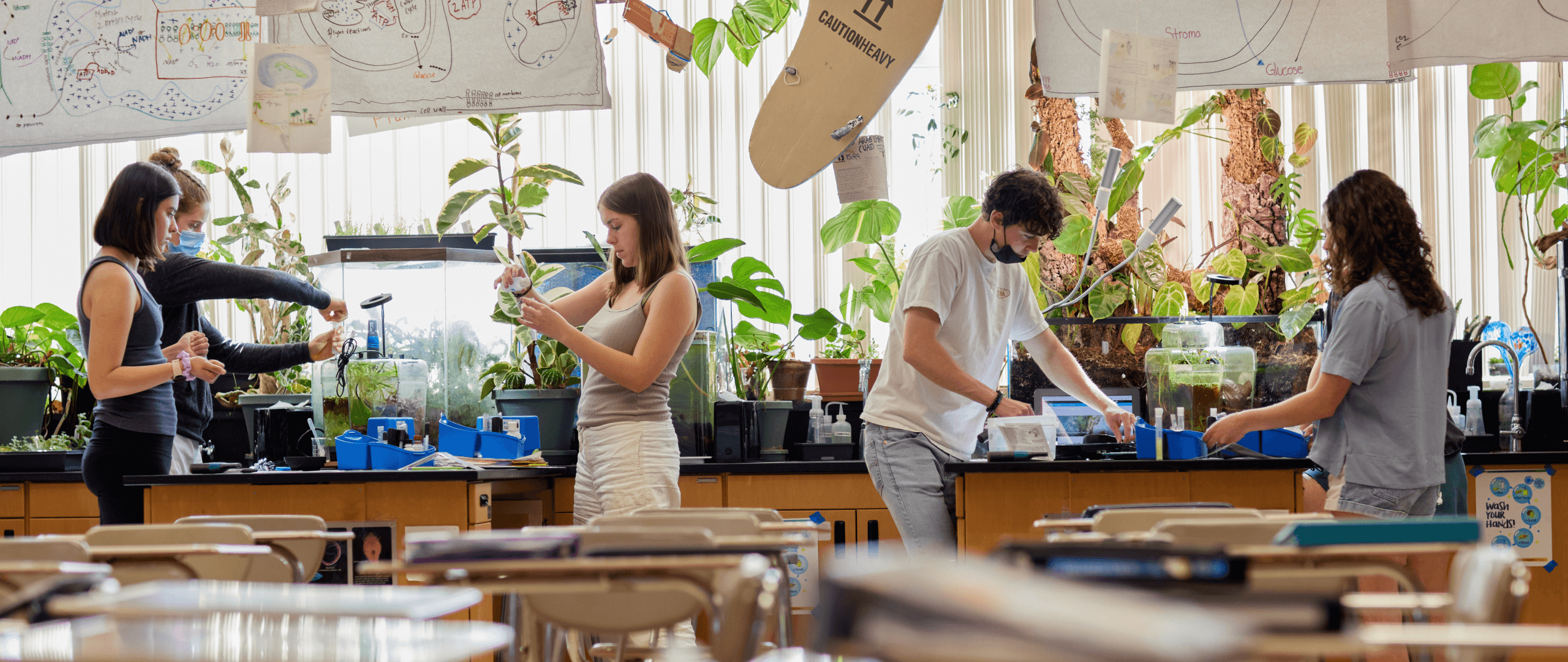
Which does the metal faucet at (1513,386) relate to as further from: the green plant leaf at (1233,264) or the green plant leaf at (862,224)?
the green plant leaf at (862,224)

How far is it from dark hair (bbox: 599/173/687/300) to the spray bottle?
1.31 metres

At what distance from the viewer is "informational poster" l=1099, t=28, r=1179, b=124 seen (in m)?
3.21

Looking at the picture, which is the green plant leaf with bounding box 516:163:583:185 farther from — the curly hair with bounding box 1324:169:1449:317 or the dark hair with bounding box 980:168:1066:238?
the curly hair with bounding box 1324:169:1449:317

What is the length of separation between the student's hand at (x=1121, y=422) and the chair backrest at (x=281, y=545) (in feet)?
6.91

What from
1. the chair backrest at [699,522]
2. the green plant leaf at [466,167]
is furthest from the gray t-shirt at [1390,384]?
the green plant leaf at [466,167]

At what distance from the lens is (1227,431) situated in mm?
3021

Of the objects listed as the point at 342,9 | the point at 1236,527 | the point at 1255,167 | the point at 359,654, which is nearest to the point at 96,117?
the point at 342,9

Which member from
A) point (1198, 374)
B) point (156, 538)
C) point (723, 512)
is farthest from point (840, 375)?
point (156, 538)

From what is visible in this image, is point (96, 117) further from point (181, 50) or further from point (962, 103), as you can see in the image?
point (962, 103)

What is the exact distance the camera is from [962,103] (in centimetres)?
536

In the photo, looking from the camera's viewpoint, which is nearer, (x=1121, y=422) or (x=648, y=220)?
(x=648, y=220)

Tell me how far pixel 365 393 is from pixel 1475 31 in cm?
360

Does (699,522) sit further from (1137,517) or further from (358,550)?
(358,550)

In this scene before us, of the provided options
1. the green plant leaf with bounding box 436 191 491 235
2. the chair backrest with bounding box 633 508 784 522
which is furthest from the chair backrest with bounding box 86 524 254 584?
the green plant leaf with bounding box 436 191 491 235
